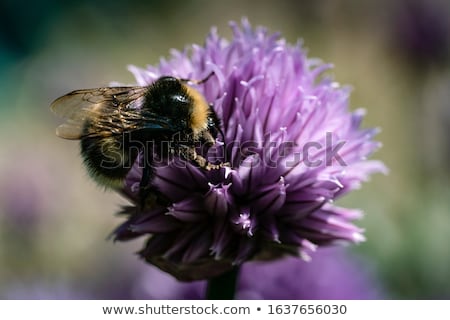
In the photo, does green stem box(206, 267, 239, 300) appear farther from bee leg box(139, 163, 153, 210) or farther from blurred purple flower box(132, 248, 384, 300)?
blurred purple flower box(132, 248, 384, 300)

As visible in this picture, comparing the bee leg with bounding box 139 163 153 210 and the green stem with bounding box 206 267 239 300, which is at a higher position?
the bee leg with bounding box 139 163 153 210

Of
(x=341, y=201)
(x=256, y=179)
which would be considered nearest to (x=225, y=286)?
(x=256, y=179)

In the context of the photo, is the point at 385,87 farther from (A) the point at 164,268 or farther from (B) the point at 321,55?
(A) the point at 164,268

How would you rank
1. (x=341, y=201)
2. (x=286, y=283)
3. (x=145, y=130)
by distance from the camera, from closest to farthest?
1. (x=145, y=130)
2. (x=286, y=283)
3. (x=341, y=201)

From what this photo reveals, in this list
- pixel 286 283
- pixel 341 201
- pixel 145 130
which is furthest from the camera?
pixel 341 201

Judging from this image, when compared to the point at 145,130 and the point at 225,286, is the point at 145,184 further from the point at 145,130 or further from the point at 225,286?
the point at 225,286

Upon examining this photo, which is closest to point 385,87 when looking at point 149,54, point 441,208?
point 441,208

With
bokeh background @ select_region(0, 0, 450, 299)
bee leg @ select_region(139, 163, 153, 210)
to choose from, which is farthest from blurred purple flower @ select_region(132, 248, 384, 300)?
bee leg @ select_region(139, 163, 153, 210)

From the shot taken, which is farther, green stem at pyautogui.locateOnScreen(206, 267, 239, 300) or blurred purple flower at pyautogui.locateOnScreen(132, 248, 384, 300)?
blurred purple flower at pyautogui.locateOnScreen(132, 248, 384, 300)

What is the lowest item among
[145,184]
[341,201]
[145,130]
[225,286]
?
[225,286]
